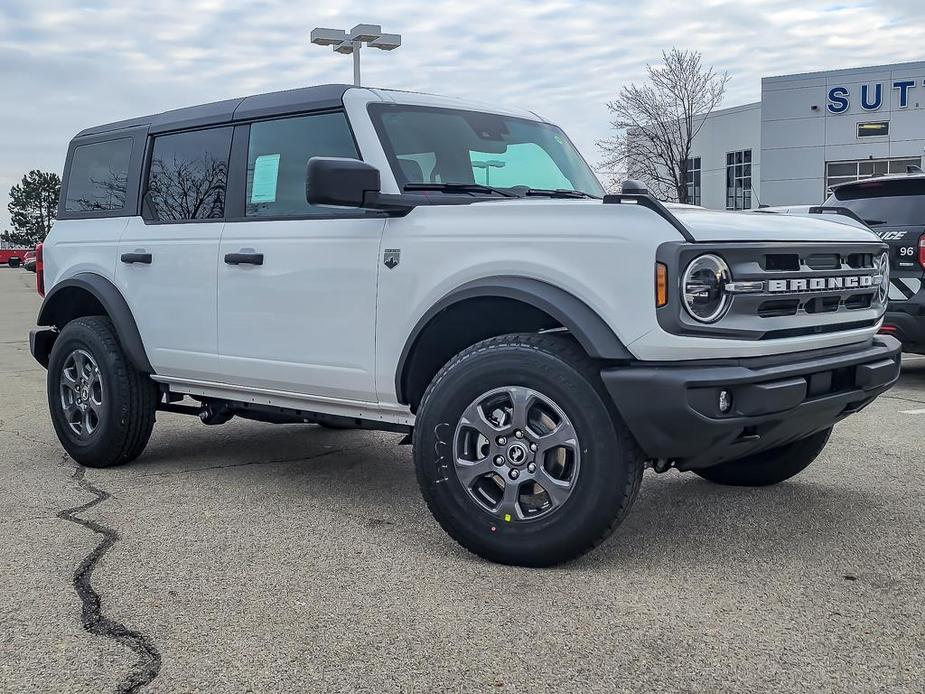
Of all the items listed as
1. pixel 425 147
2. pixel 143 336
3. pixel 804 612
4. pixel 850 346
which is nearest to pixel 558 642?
pixel 804 612

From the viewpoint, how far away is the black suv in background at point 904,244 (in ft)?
27.3

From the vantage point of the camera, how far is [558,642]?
318cm

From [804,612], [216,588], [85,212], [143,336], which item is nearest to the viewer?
[804,612]

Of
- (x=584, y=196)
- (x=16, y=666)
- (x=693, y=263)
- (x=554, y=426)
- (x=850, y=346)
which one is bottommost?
(x=16, y=666)

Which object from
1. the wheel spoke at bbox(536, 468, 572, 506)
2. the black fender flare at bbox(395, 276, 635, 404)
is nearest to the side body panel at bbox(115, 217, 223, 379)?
the black fender flare at bbox(395, 276, 635, 404)

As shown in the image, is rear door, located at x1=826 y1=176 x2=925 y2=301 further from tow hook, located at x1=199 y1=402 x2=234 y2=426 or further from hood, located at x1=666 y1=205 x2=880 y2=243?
tow hook, located at x1=199 y1=402 x2=234 y2=426

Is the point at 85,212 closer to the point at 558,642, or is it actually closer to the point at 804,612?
the point at 558,642

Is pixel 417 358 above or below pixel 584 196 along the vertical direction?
below

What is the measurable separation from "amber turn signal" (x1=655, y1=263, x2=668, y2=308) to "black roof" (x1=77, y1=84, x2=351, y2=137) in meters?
1.91

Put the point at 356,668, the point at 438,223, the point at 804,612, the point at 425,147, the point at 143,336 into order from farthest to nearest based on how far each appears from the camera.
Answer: the point at 143,336 → the point at 425,147 → the point at 438,223 → the point at 804,612 → the point at 356,668

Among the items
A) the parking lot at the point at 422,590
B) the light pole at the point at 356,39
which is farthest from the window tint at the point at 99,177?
the light pole at the point at 356,39

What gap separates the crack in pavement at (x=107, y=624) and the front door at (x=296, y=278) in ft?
3.31

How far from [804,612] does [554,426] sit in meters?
1.05

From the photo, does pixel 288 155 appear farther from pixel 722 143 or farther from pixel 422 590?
pixel 722 143
